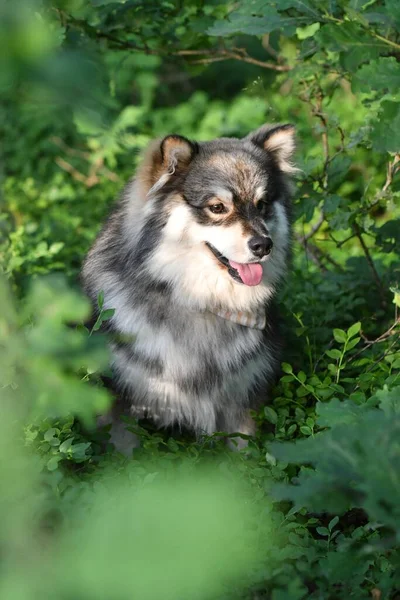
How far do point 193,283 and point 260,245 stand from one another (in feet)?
1.05

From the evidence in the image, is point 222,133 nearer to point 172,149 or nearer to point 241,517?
point 172,149

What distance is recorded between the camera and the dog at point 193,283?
3.00m

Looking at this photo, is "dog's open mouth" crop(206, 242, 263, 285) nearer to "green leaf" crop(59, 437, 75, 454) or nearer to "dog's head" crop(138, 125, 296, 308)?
"dog's head" crop(138, 125, 296, 308)

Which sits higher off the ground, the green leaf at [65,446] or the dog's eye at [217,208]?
→ the dog's eye at [217,208]

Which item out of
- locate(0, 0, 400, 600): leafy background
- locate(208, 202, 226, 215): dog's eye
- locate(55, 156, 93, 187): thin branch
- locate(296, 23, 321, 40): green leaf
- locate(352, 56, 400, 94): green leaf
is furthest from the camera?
locate(55, 156, 93, 187): thin branch

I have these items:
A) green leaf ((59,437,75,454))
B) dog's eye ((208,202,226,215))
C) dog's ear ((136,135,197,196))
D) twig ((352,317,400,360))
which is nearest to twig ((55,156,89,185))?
dog's ear ((136,135,197,196))

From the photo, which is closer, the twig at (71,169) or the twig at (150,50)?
the twig at (150,50)

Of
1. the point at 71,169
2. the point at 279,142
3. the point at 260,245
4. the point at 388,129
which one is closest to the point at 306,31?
the point at 279,142

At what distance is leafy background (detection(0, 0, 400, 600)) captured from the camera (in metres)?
0.89

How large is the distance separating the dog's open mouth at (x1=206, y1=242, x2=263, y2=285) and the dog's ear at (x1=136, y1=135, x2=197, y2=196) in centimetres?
33

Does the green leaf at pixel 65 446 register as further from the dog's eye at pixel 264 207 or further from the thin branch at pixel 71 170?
the thin branch at pixel 71 170

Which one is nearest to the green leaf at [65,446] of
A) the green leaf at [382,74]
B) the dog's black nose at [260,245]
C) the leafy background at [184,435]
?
the leafy background at [184,435]

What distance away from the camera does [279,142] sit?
328cm

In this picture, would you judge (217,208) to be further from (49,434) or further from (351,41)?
(49,434)
